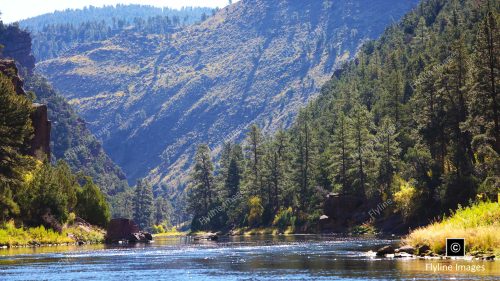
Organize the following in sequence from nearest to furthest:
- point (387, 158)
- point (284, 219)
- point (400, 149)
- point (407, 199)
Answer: point (407, 199)
point (400, 149)
point (387, 158)
point (284, 219)

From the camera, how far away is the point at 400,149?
422 ft

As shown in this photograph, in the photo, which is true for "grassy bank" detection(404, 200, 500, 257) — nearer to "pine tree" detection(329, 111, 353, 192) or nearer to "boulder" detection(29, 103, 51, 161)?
"pine tree" detection(329, 111, 353, 192)

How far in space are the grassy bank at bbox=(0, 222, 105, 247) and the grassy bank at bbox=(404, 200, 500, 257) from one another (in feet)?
174

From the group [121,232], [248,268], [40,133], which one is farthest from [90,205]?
[248,268]

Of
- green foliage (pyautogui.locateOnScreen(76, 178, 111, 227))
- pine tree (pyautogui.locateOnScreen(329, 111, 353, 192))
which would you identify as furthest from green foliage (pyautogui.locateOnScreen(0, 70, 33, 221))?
pine tree (pyautogui.locateOnScreen(329, 111, 353, 192))

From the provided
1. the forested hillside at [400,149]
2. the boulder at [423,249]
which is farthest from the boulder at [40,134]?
the boulder at [423,249]

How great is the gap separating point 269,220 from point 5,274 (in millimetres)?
118256

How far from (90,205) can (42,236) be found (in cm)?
2466

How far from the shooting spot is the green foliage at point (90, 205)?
124875 millimetres

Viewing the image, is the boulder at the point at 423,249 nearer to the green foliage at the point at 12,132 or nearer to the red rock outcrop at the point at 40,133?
the green foliage at the point at 12,132

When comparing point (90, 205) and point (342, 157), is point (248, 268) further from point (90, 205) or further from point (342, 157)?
point (342, 157)

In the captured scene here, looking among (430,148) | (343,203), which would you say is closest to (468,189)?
(430,148)

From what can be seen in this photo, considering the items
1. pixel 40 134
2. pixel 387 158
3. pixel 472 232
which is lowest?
pixel 472 232

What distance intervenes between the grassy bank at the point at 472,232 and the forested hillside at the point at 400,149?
1812 centimetres
